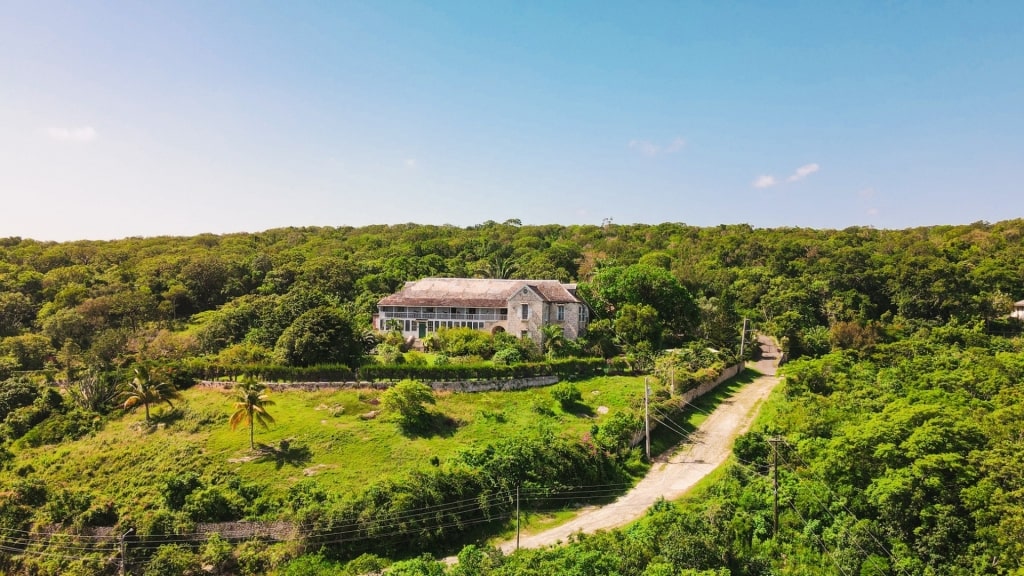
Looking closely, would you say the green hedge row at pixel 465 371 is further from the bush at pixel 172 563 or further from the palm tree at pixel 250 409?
the bush at pixel 172 563

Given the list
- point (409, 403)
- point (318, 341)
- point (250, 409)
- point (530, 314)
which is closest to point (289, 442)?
point (250, 409)

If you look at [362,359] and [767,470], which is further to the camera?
[362,359]

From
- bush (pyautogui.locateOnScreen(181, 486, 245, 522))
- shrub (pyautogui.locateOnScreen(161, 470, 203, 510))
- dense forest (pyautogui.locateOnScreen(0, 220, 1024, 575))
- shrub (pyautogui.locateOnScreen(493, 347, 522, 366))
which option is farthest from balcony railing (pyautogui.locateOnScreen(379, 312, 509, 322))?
bush (pyautogui.locateOnScreen(181, 486, 245, 522))

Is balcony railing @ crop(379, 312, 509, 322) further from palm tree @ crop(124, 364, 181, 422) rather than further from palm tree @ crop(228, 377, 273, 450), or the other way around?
palm tree @ crop(228, 377, 273, 450)

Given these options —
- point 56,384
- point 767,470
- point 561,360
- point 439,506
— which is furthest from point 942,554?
point 56,384

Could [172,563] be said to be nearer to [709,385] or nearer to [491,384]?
[491,384]

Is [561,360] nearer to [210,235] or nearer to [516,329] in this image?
[516,329]
